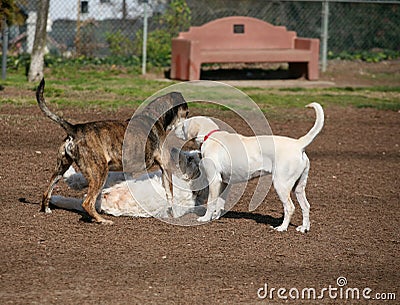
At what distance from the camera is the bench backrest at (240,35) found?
16.0 metres

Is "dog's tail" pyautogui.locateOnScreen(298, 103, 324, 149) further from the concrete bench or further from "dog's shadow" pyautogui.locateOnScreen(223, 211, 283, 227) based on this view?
the concrete bench

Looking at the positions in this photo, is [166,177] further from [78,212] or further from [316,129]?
[316,129]

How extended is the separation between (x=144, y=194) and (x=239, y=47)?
10530mm

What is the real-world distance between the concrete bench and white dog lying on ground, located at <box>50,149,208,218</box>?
8.50 meters

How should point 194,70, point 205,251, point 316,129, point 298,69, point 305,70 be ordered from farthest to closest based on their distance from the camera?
point 298,69 → point 305,70 → point 194,70 → point 316,129 → point 205,251

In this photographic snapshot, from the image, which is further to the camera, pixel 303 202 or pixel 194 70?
pixel 194 70

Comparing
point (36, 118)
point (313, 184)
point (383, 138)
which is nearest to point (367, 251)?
point (313, 184)

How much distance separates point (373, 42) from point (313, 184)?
42.8ft

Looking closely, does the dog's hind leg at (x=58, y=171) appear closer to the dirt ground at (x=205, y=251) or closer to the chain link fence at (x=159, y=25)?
the dirt ground at (x=205, y=251)

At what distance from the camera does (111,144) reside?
20.1 feet

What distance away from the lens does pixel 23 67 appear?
49.6 ft

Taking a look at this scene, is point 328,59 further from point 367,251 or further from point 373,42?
point 367,251

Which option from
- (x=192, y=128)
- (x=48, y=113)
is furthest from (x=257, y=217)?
(x=48, y=113)

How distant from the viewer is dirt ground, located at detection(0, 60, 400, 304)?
181 inches
